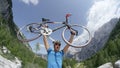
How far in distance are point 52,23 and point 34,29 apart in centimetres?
109

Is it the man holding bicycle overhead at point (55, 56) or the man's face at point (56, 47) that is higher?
the man's face at point (56, 47)

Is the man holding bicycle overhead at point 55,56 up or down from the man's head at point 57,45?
down

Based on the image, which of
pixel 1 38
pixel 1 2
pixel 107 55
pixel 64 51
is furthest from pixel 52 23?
pixel 1 2

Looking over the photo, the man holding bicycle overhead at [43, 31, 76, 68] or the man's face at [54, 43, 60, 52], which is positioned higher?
the man's face at [54, 43, 60, 52]

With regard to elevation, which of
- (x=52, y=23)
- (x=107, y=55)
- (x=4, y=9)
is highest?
(x=4, y=9)

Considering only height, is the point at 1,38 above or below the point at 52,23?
above

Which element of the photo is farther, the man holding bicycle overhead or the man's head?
the man's head

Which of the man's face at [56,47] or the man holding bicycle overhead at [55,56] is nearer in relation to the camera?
the man holding bicycle overhead at [55,56]

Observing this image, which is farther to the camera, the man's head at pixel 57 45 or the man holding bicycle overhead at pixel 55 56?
the man's head at pixel 57 45

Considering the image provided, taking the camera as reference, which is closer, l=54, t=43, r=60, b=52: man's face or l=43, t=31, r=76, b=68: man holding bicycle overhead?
l=43, t=31, r=76, b=68: man holding bicycle overhead

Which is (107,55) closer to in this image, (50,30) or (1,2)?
(1,2)

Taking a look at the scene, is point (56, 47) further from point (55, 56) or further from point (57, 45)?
point (55, 56)

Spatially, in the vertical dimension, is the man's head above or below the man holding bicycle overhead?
above

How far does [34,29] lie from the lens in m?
17.7
